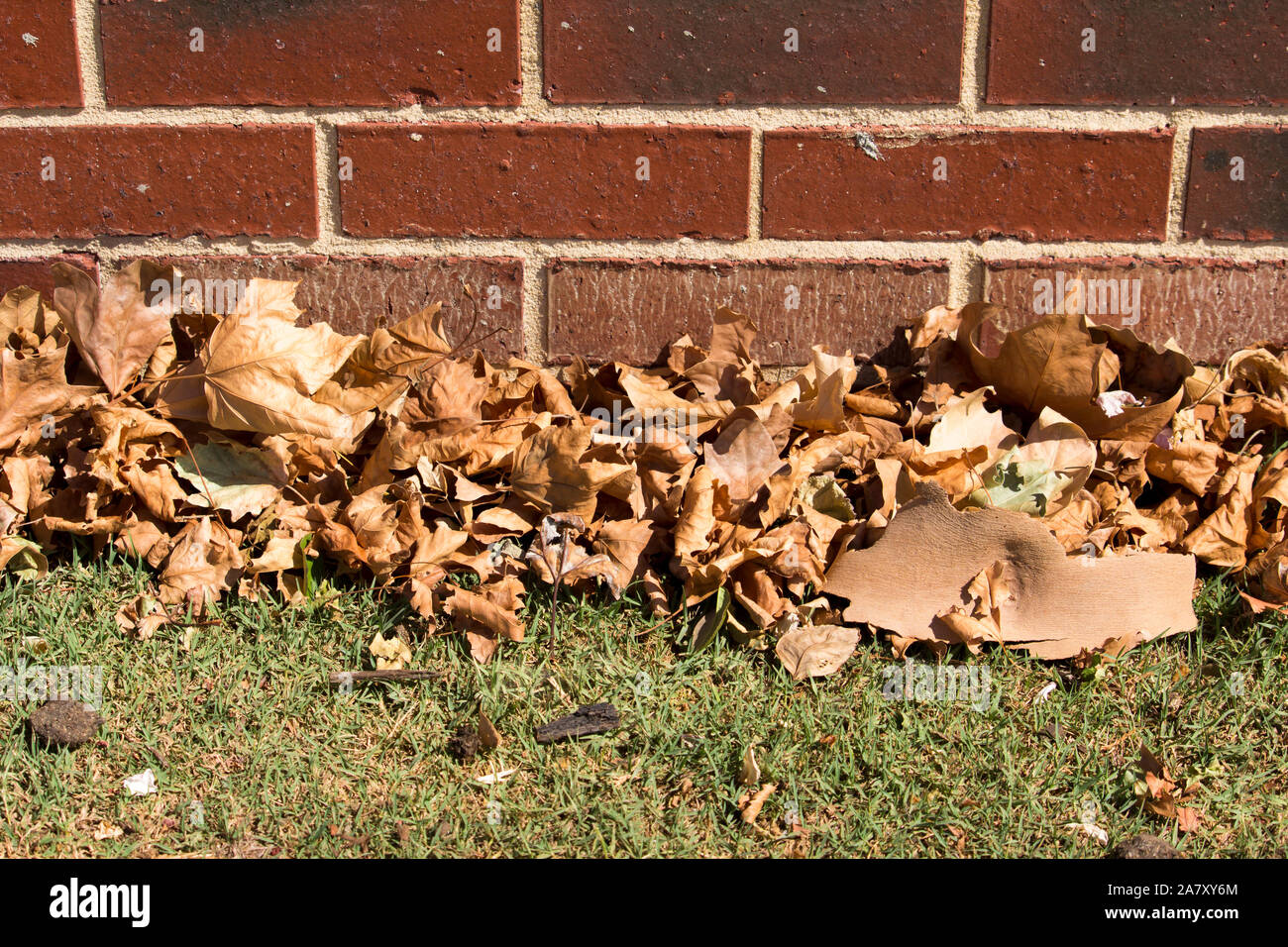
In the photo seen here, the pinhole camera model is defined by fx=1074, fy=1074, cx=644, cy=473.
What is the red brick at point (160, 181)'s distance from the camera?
6.01ft

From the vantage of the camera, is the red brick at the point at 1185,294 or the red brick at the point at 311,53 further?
the red brick at the point at 1185,294

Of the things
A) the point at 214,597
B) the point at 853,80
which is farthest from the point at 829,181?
the point at 214,597

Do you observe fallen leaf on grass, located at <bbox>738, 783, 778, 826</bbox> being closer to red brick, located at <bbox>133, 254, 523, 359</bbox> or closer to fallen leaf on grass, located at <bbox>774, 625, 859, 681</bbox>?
fallen leaf on grass, located at <bbox>774, 625, 859, 681</bbox>

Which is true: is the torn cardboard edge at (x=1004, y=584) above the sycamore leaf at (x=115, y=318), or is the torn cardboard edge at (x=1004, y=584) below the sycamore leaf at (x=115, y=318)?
below

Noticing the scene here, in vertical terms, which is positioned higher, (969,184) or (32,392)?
(969,184)

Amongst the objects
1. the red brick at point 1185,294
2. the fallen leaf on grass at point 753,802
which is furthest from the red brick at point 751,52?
the fallen leaf on grass at point 753,802

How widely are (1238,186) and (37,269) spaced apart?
2102 mm

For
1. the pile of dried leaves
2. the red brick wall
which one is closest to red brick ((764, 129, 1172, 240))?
the red brick wall

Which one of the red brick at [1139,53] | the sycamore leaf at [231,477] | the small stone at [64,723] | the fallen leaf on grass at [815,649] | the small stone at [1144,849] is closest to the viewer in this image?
the small stone at [1144,849]

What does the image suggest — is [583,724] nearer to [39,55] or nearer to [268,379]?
[268,379]

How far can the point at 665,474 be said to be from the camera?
1.62 m

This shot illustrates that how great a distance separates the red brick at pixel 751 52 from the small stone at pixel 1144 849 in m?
1.20

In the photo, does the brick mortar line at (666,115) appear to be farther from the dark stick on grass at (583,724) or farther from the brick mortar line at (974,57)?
the dark stick on grass at (583,724)

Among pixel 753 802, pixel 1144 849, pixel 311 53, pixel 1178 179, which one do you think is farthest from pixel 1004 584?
pixel 311 53
